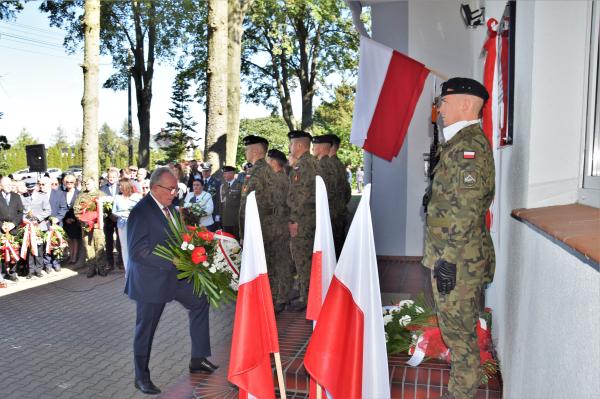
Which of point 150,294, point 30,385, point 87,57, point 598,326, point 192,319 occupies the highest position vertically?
point 87,57

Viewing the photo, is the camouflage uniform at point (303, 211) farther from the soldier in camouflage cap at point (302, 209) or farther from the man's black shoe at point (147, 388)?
the man's black shoe at point (147, 388)

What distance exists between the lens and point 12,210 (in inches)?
380

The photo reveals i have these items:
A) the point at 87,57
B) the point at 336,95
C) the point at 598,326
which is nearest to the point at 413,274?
the point at 598,326

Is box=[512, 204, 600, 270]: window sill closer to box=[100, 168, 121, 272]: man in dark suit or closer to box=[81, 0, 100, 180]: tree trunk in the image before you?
box=[100, 168, 121, 272]: man in dark suit

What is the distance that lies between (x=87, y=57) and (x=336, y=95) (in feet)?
73.9

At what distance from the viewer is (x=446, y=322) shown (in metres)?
3.40

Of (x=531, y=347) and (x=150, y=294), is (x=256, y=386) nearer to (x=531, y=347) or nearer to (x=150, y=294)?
(x=531, y=347)

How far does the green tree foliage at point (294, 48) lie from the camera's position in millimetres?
23359

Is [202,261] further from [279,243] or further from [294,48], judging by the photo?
[294,48]

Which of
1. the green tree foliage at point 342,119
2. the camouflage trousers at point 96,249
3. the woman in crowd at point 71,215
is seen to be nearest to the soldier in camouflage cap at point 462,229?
the camouflage trousers at point 96,249

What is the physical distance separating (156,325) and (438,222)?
8.93ft

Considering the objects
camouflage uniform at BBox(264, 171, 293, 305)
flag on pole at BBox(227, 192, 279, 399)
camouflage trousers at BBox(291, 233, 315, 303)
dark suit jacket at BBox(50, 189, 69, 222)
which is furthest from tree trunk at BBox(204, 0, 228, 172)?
flag on pole at BBox(227, 192, 279, 399)

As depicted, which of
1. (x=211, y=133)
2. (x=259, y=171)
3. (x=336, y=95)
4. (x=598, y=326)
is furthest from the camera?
(x=336, y=95)

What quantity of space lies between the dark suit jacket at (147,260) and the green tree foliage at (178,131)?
3610 centimetres
